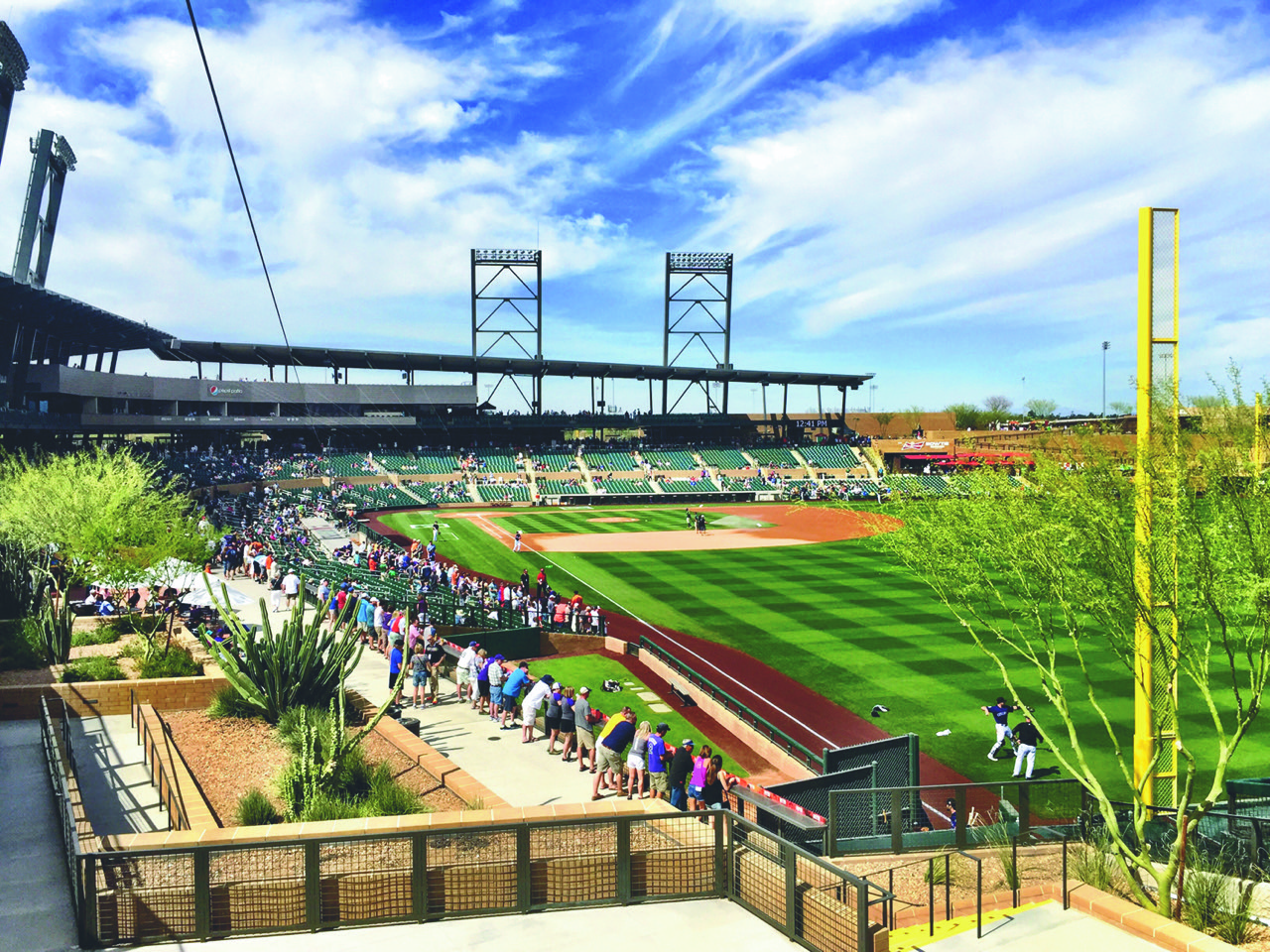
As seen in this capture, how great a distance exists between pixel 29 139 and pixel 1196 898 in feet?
229

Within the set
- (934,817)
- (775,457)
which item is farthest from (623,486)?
(934,817)

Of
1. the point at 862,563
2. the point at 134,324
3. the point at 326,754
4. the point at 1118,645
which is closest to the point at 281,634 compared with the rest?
the point at 326,754

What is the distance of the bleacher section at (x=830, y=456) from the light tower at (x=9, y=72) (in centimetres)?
6644

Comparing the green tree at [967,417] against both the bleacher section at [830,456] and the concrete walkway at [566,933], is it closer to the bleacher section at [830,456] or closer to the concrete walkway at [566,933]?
the bleacher section at [830,456]

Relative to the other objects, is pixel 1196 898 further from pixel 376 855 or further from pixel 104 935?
pixel 104 935

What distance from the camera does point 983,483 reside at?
12.0 meters

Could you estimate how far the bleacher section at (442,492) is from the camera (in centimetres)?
6631

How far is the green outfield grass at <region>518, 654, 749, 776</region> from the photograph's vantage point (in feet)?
57.1

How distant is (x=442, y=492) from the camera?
222 feet

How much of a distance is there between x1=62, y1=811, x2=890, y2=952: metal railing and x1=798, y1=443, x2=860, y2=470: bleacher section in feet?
259

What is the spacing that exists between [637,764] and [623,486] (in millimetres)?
60591

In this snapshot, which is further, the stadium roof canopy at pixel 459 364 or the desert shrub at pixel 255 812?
the stadium roof canopy at pixel 459 364

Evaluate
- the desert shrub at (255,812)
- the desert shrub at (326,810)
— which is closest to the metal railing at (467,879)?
the desert shrub at (326,810)

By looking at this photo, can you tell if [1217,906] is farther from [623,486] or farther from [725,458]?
[725,458]
